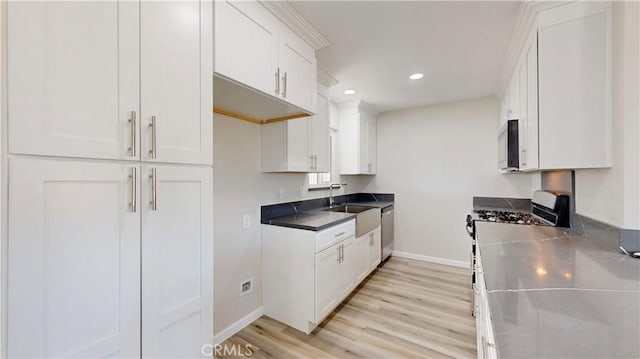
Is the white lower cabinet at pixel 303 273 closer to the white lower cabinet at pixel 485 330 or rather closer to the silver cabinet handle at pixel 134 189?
the white lower cabinet at pixel 485 330

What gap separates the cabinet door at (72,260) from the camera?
0.71 m

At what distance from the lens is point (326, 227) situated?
7.37 ft

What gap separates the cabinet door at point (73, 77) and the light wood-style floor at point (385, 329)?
180cm

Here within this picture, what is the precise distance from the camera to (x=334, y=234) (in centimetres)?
240

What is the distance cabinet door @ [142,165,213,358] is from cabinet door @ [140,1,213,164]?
0.34 ft

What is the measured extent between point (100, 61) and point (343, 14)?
4.86 feet

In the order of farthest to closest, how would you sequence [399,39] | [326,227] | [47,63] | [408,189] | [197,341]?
[408,189]
[326,227]
[399,39]
[197,341]
[47,63]

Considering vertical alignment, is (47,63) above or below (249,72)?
below

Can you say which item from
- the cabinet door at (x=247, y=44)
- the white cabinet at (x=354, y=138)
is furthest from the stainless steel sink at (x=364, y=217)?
the cabinet door at (x=247, y=44)

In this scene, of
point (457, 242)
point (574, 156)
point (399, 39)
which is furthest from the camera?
point (457, 242)

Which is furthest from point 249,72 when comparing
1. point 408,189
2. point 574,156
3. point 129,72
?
point 408,189

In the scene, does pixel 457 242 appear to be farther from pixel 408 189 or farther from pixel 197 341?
pixel 197 341

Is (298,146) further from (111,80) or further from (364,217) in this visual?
(111,80)

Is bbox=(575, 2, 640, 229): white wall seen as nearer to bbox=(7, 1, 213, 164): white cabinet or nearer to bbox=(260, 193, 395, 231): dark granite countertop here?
bbox=(260, 193, 395, 231): dark granite countertop
